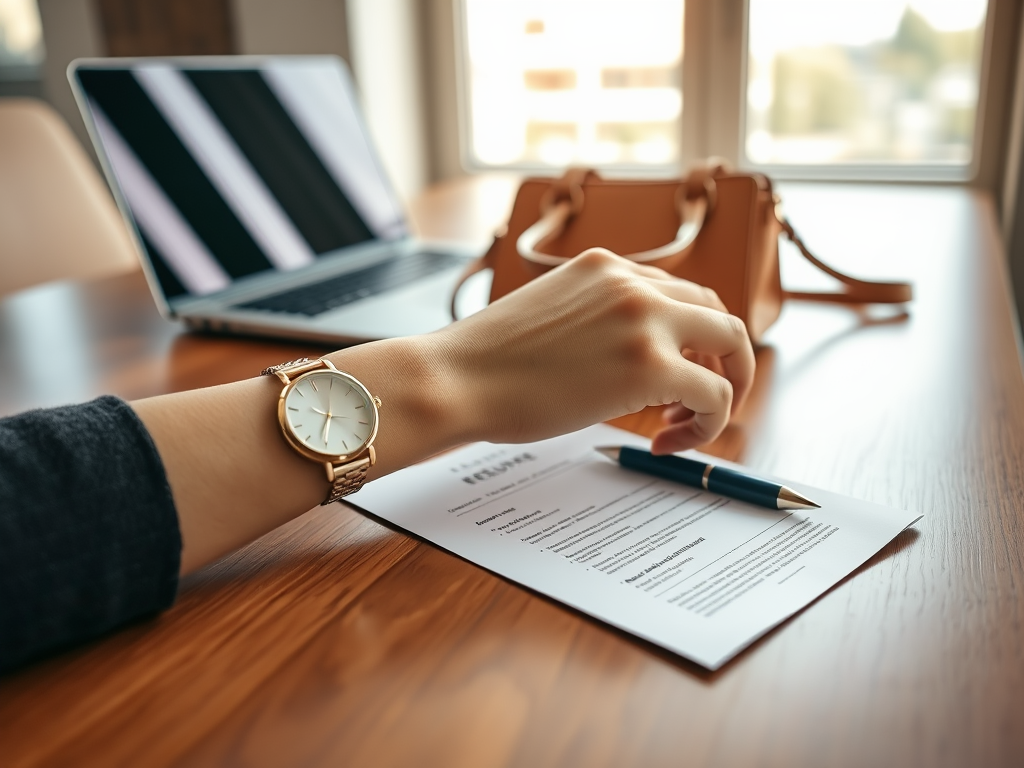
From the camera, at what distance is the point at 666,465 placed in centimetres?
55

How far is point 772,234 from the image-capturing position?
770 millimetres

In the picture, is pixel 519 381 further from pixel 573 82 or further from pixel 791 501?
pixel 573 82

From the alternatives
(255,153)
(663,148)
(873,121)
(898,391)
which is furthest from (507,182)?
(898,391)

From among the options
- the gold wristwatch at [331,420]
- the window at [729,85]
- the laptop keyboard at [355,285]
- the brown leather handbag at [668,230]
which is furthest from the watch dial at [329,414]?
the window at [729,85]

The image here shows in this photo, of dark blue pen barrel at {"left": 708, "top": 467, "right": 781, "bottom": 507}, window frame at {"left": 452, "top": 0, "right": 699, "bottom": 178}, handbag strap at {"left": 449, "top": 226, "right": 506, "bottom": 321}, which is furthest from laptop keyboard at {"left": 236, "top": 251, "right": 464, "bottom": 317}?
window frame at {"left": 452, "top": 0, "right": 699, "bottom": 178}

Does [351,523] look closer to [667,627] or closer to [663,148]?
[667,627]

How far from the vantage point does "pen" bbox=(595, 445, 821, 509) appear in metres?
0.50

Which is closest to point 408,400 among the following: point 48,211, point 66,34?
point 48,211

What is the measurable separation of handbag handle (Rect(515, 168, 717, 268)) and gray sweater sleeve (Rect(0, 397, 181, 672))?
39 cm

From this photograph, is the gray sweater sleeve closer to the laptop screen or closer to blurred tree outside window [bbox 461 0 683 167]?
the laptop screen

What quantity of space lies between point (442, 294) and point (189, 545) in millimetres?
571

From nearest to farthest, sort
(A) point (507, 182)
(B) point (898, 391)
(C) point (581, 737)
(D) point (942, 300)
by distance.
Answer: (C) point (581, 737) → (B) point (898, 391) → (D) point (942, 300) → (A) point (507, 182)

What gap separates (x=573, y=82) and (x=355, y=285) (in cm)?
136

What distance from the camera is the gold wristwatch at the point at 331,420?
1.56 feet
